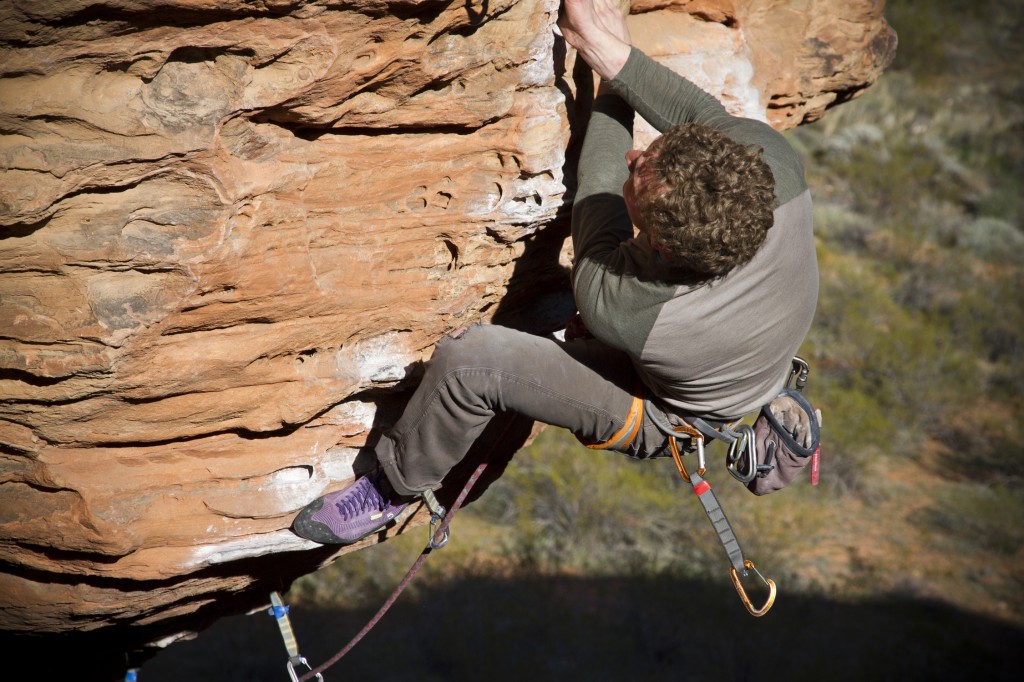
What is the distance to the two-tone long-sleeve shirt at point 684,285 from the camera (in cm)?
254

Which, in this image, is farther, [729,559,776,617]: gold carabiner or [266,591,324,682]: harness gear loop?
[266,591,324,682]: harness gear loop

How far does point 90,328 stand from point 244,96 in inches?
31.4

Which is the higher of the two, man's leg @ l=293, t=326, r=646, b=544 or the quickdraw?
man's leg @ l=293, t=326, r=646, b=544

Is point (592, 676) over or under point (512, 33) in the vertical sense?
under

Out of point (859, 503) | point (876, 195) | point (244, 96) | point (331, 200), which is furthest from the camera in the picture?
point (876, 195)

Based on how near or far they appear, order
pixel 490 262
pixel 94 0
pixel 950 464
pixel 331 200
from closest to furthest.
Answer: pixel 94 0
pixel 331 200
pixel 490 262
pixel 950 464

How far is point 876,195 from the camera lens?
1755 cm

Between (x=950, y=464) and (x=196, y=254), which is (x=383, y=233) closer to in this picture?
(x=196, y=254)

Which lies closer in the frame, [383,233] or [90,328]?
[90,328]

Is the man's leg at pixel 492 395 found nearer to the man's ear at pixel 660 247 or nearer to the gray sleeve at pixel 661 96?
the man's ear at pixel 660 247

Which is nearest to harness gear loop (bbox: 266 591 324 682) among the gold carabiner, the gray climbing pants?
the gray climbing pants

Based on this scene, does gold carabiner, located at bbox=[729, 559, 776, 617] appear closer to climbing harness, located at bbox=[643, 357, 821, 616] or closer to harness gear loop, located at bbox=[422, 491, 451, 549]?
climbing harness, located at bbox=[643, 357, 821, 616]

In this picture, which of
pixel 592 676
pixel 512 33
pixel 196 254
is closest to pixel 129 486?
pixel 196 254

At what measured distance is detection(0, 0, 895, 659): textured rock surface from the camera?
88.2 inches
